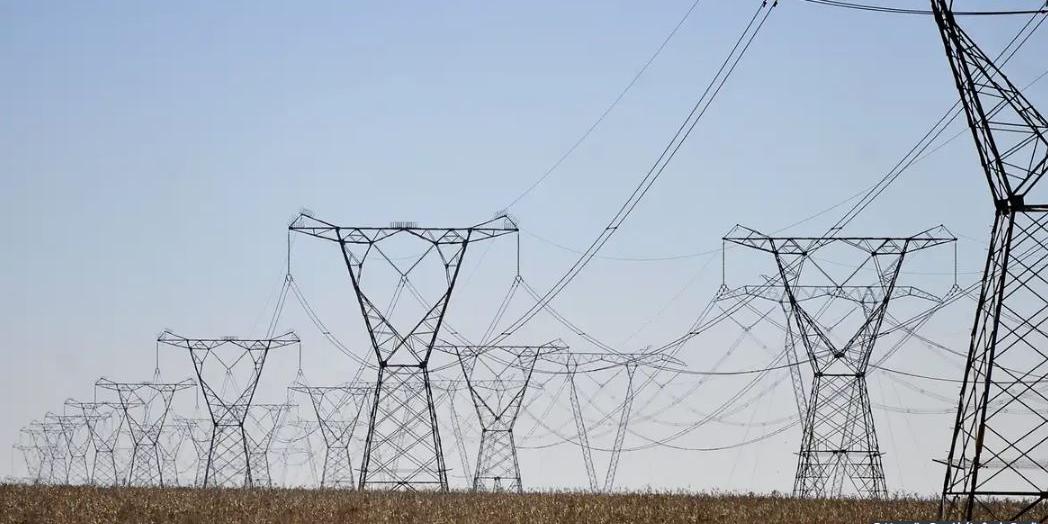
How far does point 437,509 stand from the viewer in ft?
98.3

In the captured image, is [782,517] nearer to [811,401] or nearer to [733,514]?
[733,514]

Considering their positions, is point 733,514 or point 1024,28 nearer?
point 1024,28

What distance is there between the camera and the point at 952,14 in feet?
77.4

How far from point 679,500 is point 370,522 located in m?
8.96

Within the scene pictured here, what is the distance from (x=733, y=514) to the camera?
2847 centimetres

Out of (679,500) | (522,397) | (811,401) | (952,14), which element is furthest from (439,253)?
(522,397)

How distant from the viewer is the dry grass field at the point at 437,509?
27688mm

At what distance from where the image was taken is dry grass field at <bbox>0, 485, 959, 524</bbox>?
90.8 ft

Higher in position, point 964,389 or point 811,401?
point 811,401

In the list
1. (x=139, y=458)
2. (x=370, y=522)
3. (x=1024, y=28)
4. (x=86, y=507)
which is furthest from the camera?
(x=139, y=458)

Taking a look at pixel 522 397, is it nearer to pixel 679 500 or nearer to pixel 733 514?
pixel 679 500

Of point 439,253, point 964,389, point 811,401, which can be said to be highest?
point 439,253

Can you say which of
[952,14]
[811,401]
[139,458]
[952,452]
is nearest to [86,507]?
[952,452]

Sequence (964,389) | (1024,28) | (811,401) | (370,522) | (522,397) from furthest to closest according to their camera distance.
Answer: (522,397)
(811,401)
(370,522)
(1024,28)
(964,389)
